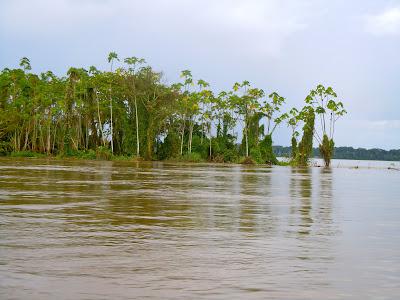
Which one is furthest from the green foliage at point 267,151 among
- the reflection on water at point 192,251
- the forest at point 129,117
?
the reflection on water at point 192,251

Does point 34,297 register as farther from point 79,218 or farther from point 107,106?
point 107,106

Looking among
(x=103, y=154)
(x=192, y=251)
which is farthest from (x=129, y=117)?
(x=192, y=251)

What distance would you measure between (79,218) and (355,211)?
587 centimetres

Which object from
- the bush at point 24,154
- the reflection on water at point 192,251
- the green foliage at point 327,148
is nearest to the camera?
the reflection on water at point 192,251

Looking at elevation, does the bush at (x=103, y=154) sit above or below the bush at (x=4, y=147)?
below

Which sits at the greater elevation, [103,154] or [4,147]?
[4,147]

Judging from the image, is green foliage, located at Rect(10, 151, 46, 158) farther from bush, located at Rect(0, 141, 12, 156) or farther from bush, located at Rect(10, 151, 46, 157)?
bush, located at Rect(0, 141, 12, 156)

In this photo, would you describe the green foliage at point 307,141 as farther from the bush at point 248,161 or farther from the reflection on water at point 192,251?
the reflection on water at point 192,251

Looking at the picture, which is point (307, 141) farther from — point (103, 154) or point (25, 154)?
point (25, 154)

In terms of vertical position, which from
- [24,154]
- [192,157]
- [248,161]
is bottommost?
[248,161]

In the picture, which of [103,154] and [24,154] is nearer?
[103,154]

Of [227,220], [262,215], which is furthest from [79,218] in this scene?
[262,215]

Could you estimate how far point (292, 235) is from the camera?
7.44 m

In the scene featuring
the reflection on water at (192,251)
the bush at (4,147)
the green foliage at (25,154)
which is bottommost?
the reflection on water at (192,251)
